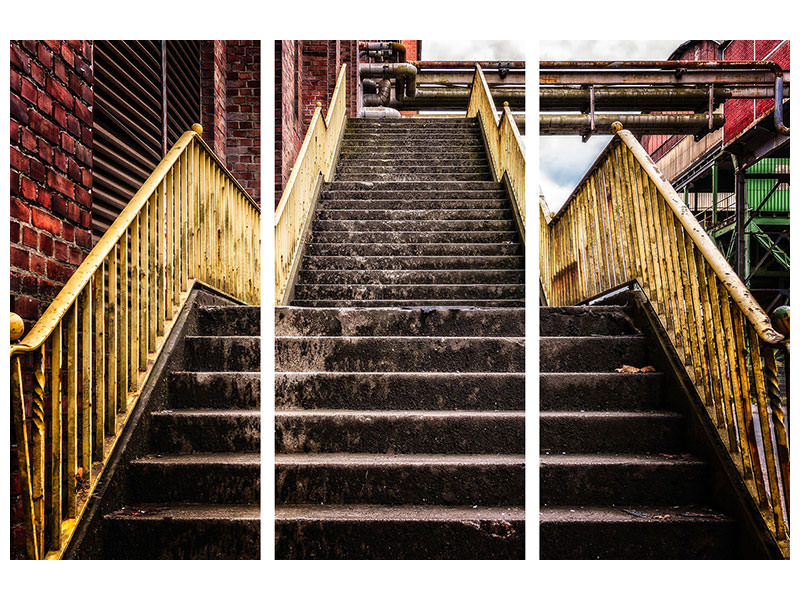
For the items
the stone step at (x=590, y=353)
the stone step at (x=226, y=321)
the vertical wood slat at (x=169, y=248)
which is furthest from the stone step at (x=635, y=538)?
the vertical wood slat at (x=169, y=248)

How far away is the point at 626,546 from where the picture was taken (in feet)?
6.55

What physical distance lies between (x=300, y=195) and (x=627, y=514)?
145 inches

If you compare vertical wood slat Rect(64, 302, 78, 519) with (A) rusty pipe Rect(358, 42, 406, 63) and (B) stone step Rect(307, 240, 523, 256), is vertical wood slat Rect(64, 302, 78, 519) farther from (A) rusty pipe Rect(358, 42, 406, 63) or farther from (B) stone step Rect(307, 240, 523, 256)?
(A) rusty pipe Rect(358, 42, 406, 63)

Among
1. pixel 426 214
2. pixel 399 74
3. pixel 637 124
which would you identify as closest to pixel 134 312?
pixel 426 214

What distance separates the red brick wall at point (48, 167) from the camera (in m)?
1.71

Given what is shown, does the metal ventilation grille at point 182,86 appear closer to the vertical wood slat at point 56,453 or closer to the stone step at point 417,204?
the stone step at point 417,204

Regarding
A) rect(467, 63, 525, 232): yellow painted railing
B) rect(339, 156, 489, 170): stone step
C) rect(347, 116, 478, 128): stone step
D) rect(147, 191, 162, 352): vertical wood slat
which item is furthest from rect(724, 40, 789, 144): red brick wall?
rect(147, 191, 162, 352): vertical wood slat

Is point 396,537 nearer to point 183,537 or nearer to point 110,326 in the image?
point 183,537

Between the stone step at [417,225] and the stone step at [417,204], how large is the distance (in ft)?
1.34

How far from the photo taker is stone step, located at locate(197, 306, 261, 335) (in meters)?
3.07

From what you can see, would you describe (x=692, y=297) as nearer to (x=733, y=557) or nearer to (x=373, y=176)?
(x=733, y=557)

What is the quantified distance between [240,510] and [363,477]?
1.60ft

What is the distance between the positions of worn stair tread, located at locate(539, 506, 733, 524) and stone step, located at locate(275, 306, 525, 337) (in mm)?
1148

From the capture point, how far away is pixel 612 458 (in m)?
2.30
